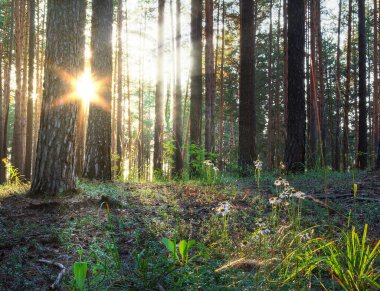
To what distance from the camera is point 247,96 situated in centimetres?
1068

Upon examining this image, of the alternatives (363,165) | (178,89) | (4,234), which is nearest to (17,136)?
A: (178,89)

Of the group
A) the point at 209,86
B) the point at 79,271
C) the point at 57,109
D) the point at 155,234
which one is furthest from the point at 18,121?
the point at 79,271

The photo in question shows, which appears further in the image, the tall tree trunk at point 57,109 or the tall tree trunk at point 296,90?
the tall tree trunk at point 296,90

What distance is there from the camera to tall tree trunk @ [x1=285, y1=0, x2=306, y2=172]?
958 centimetres

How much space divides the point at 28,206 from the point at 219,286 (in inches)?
136

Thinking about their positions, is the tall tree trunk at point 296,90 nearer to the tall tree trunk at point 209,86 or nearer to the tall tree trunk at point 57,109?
the tall tree trunk at point 209,86

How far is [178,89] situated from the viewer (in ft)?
45.3

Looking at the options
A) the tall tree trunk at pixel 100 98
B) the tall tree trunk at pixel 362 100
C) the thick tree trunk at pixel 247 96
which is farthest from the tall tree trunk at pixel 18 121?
the tall tree trunk at pixel 362 100

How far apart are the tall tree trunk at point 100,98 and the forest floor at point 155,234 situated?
220cm

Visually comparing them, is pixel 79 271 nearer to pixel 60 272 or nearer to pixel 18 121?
pixel 60 272

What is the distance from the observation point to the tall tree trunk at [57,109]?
17.3ft

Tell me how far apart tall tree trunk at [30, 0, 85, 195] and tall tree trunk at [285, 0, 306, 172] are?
6.50 m

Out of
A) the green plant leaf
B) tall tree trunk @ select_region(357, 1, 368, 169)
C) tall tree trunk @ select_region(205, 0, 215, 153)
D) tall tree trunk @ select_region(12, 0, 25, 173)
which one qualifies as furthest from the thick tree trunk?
tall tree trunk @ select_region(12, 0, 25, 173)

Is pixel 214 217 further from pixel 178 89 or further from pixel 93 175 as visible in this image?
→ pixel 178 89
